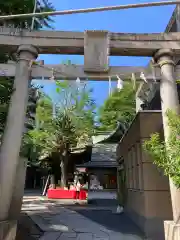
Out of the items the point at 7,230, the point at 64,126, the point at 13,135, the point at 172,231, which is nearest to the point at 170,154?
the point at 172,231

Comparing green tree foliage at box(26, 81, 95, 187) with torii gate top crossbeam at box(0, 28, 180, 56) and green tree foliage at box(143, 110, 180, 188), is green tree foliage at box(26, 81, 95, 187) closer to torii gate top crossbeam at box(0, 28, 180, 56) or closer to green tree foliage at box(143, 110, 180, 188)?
torii gate top crossbeam at box(0, 28, 180, 56)

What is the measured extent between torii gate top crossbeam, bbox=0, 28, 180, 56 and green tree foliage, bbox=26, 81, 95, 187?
13476 mm

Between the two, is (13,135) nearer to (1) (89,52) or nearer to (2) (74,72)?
(2) (74,72)

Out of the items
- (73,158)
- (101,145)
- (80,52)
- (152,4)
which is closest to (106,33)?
(80,52)

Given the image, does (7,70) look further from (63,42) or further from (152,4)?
(152,4)

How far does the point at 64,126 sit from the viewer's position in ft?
68.0

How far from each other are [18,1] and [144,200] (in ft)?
27.3

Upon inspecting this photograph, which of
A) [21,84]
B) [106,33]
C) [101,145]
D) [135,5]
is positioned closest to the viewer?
[135,5]

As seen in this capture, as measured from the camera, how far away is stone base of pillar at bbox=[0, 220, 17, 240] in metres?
5.20

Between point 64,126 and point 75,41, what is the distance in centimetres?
1436

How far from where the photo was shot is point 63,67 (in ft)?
21.8

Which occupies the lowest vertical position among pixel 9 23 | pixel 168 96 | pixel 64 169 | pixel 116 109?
pixel 64 169

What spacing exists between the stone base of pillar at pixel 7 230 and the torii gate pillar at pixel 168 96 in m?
3.49

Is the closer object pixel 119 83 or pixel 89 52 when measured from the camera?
→ pixel 119 83
